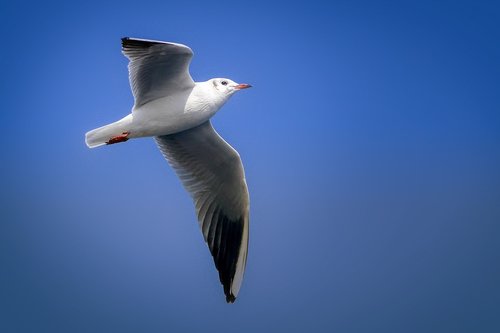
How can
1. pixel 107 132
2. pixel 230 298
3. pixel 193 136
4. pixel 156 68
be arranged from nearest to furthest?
pixel 156 68 < pixel 107 132 < pixel 193 136 < pixel 230 298

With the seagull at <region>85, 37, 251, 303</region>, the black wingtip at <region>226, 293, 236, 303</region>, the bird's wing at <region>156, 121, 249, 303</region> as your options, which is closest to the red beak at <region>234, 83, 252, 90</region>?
the seagull at <region>85, 37, 251, 303</region>

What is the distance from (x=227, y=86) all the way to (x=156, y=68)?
0.62 metres

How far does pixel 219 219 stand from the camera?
6.68m

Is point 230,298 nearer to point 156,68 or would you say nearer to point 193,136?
point 193,136

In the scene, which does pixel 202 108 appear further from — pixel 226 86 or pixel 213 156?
pixel 213 156

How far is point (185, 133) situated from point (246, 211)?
0.97 m

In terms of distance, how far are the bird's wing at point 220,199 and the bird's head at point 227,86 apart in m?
0.75

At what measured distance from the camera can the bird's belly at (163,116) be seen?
5801 mm

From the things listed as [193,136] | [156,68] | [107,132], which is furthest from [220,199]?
[156,68]

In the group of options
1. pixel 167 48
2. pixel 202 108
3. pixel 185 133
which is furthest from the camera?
pixel 185 133


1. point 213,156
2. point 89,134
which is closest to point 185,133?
point 213,156

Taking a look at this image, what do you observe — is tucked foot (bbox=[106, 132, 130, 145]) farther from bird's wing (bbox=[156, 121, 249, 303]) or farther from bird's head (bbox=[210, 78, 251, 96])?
bird's head (bbox=[210, 78, 251, 96])

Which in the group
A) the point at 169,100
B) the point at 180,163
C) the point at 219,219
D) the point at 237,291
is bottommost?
the point at 237,291

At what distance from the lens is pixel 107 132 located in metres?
5.79
